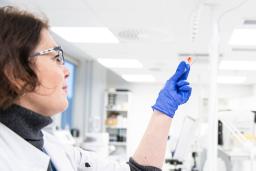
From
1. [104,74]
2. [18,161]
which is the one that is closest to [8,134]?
[18,161]

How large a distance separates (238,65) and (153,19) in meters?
2.76

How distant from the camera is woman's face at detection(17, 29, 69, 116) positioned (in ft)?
3.33

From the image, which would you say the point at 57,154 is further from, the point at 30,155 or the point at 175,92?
the point at 175,92

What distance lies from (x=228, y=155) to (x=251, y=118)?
0.40 metres

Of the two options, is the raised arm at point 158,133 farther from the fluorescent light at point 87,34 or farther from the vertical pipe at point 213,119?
the fluorescent light at point 87,34

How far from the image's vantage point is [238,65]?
17.0 ft

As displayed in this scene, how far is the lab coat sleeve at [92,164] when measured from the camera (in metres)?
1.29

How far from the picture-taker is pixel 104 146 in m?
5.36

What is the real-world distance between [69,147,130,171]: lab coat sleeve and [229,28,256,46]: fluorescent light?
2.28m

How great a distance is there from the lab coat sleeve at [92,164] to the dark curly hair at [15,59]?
413 mm

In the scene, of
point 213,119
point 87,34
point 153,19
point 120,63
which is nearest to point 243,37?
point 153,19

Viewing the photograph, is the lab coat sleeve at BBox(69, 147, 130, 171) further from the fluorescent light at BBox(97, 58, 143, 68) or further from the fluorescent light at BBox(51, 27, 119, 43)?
the fluorescent light at BBox(97, 58, 143, 68)

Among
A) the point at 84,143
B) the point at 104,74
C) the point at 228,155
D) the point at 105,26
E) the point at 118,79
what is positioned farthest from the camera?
the point at 118,79

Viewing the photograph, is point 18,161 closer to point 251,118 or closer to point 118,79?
point 251,118
